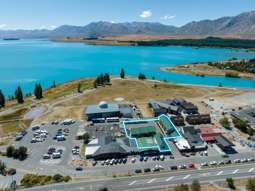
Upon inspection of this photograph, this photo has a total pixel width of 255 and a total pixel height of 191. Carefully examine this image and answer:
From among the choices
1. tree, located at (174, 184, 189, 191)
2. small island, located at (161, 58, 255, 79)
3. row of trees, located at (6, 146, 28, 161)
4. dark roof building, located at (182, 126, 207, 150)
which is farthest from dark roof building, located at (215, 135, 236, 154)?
small island, located at (161, 58, 255, 79)

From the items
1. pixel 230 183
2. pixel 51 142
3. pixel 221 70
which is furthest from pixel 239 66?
pixel 230 183

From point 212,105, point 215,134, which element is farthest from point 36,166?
point 212,105

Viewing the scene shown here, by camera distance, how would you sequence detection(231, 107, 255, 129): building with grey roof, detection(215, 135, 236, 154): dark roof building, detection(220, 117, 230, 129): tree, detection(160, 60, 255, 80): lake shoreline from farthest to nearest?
detection(160, 60, 255, 80): lake shoreline → detection(231, 107, 255, 129): building with grey roof → detection(220, 117, 230, 129): tree → detection(215, 135, 236, 154): dark roof building

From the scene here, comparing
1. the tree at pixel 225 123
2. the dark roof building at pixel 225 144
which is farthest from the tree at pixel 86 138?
the tree at pixel 225 123

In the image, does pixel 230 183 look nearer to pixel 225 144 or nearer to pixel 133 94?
pixel 225 144

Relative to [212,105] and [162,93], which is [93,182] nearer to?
[212,105]

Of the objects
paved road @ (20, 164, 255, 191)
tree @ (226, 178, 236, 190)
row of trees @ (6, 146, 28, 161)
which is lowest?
row of trees @ (6, 146, 28, 161)

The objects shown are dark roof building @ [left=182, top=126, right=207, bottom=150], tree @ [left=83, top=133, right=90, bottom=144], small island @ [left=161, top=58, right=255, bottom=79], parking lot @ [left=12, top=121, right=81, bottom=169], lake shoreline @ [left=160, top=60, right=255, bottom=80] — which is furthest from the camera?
small island @ [left=161, top=58, right=255, bottom=79]

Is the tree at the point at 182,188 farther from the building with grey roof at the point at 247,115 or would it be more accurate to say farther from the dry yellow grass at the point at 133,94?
the dry yellow grass at the point at 133,94

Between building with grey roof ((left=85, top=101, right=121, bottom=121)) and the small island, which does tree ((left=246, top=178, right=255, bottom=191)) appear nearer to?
building with grey roof ((left=85, top=101, right=121, bottom=121))
